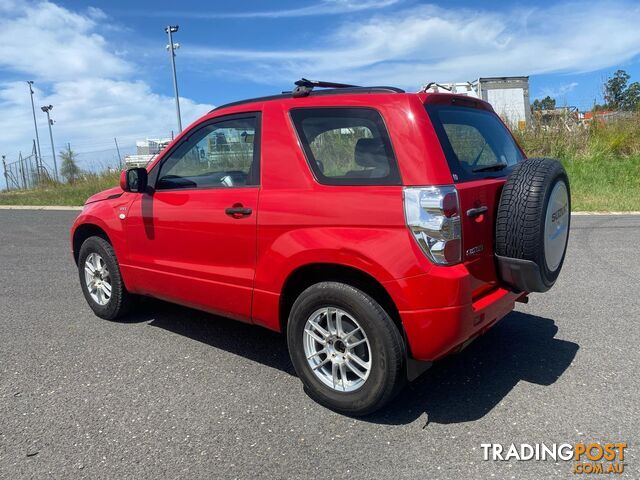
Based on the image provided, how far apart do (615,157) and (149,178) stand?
49.6ft

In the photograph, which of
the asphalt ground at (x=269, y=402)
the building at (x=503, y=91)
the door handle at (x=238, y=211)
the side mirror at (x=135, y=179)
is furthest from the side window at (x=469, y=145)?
the building at (x=503, y=91)

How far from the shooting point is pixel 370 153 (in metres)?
3.11

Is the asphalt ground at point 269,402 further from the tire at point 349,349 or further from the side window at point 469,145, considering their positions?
the side window at point 469,145

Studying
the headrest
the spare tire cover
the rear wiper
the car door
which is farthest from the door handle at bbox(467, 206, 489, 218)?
the car door

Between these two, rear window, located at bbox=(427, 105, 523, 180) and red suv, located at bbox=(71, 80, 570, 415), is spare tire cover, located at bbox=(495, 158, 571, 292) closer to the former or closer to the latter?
red suv, located at bbox=(71, 80, 570, 415)

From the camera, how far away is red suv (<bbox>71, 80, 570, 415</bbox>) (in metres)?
2.84

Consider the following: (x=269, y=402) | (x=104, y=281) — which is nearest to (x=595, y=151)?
(x=104, y=281)

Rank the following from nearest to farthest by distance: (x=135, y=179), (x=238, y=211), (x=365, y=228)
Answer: (x=365, y=228) < (x=238, y=211) < (x=135, y=179)

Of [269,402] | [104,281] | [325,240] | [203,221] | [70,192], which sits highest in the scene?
[70,192]

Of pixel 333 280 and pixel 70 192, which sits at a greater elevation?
pixel 70 192

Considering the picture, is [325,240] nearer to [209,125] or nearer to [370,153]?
[370,153]

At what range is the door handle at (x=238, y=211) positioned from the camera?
3457 mm

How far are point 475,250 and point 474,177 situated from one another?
450 mm

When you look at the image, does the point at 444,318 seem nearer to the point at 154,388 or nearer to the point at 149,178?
the point at 154,388
